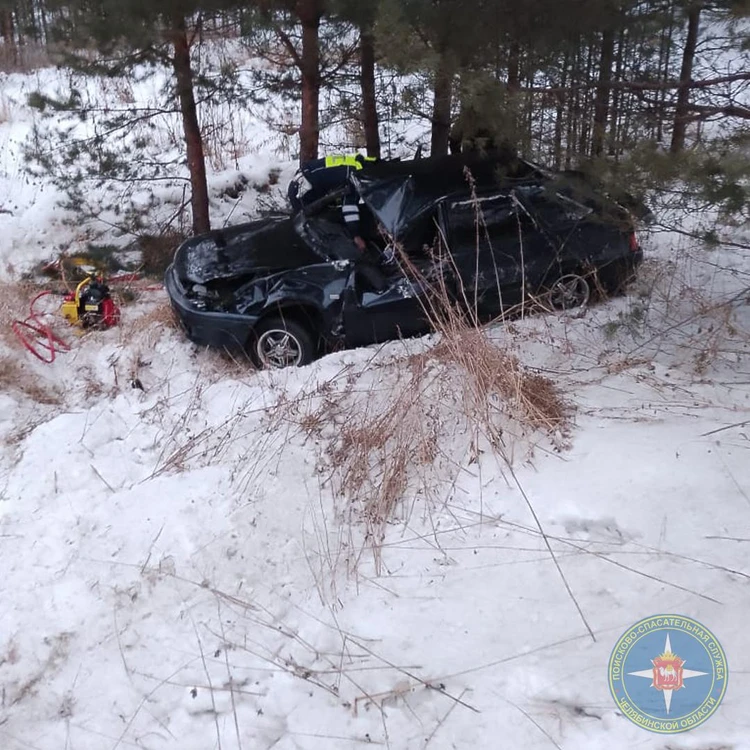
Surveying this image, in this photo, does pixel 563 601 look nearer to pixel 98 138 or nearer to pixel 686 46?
pixel 686 46

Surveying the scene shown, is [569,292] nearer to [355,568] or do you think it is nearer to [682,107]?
[682,107]

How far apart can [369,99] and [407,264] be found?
365cm

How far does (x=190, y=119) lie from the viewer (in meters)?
7.77

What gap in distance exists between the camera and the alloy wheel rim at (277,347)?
225 inches

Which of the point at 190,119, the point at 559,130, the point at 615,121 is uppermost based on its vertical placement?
the point at 615,121

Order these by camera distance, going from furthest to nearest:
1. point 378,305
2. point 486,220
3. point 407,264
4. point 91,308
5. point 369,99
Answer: point 369,99
point 91,308
point 486,220
point 378,305
point 407,264

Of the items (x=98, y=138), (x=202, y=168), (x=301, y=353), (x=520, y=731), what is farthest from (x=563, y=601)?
(x=98, y=138)

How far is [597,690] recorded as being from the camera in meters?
2.75

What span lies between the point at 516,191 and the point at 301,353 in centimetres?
225

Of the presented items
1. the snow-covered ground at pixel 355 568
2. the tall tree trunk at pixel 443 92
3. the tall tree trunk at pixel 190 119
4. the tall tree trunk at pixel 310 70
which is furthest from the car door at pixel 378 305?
the tall tree trunk at pixel 190 119

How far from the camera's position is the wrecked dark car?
569 centimetres

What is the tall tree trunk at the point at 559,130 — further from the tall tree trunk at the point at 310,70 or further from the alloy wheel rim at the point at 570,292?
the tall tree trunk at the point at 310,70

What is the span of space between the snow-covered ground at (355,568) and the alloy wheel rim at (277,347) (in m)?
0.64

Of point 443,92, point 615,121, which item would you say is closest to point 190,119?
point 443,92
